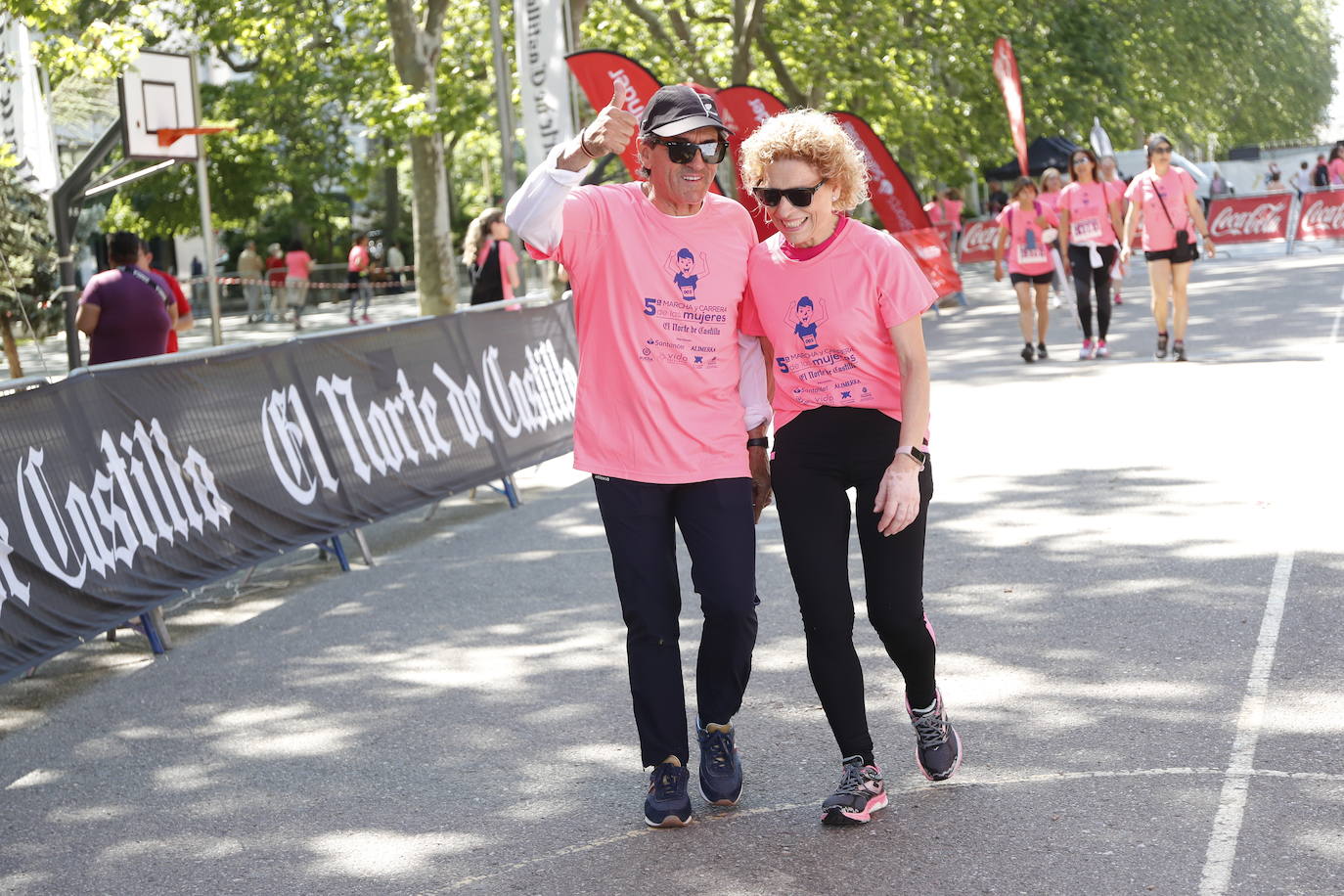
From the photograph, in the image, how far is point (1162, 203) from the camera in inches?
575

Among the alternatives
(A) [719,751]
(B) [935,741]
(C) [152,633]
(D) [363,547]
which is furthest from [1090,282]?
(A) [719,751]

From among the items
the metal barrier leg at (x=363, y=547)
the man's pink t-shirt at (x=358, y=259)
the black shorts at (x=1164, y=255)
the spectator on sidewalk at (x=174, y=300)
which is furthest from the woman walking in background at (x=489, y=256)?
the man's pink t-shirt at (x=358, y=259)

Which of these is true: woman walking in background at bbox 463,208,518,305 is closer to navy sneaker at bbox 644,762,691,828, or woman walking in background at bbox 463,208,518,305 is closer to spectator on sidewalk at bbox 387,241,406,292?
navy sneaker at bbox 644,762,691,828

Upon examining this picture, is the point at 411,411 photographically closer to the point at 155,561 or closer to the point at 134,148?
the point at 155,561

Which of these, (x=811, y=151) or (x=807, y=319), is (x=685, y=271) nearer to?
(x=807, y=319)

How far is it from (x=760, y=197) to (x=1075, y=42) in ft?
120

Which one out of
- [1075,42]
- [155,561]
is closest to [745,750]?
[155,561]

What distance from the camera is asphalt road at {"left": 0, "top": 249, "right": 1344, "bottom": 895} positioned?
446 cm

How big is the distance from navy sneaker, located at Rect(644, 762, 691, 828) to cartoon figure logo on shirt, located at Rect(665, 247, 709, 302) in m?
1.31

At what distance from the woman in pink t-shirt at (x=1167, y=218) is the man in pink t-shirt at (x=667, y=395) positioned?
10.7m

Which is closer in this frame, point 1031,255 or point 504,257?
point 504,257

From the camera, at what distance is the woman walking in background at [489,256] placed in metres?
15.3

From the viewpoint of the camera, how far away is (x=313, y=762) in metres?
5.69

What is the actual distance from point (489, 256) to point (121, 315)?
5197 mm
